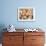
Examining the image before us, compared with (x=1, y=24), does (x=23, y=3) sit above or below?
above

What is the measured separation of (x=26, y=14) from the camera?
403cm

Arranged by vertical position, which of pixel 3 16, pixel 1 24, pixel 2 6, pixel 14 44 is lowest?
pixel 14 44

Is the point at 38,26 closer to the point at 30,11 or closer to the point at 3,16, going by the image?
the point at 30,11

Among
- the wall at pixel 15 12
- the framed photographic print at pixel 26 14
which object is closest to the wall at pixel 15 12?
the wall at pixel 15 12

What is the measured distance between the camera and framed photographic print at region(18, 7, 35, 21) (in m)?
4.02

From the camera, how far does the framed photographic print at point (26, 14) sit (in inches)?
158

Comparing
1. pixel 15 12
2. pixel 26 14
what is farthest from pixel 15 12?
pixel 26 14

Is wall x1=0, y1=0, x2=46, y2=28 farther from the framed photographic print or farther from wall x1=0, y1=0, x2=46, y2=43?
the framed photographic print

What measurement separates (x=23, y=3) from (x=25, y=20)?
53 centimetres

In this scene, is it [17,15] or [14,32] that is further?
[17,15]

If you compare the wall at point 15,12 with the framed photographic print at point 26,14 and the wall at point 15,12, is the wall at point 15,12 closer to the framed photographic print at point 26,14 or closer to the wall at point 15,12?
the wall at point 15,12

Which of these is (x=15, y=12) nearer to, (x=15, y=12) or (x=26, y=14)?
(x=15, y=12)

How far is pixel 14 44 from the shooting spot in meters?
3.54

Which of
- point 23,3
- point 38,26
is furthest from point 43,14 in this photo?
point 23,3
